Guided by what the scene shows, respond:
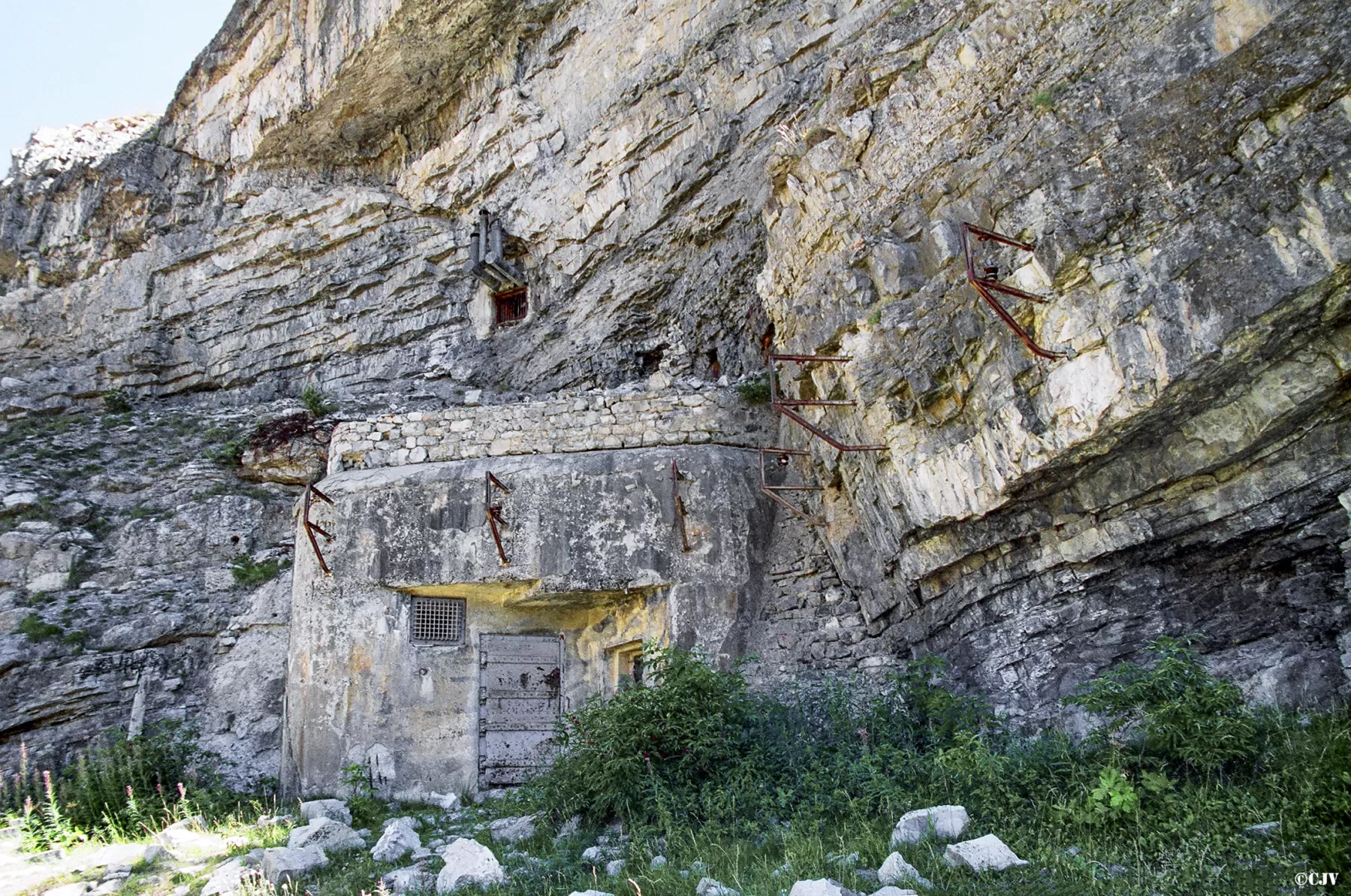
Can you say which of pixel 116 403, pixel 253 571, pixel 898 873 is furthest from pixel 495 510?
pixel 116 403

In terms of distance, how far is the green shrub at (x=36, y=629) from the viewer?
41.4 ft

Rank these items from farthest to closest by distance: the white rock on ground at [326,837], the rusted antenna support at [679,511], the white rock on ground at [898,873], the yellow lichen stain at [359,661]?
the rusted antenna support at [679,511] → the yellow lichen stain at [359,661] → the white rock on ground at [326,837] → the white rock on ground at [898,873]

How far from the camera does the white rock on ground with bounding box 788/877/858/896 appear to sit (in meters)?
5.22

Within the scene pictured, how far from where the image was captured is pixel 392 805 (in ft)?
33.7

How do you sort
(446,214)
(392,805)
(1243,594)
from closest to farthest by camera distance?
(1243,594) < (392,805) < (446,214)

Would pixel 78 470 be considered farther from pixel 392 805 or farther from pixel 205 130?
pixel 205 130

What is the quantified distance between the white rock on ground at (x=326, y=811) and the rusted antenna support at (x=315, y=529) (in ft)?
8.81

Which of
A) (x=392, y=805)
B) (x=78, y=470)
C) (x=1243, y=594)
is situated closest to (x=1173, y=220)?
(x=1243, y=594)

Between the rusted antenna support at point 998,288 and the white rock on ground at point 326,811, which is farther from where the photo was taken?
the white rock on ground at point 326,811

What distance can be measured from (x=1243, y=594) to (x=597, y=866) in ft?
17.3

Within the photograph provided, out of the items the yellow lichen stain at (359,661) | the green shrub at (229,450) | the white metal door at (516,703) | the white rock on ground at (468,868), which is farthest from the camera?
the green shrub at (229,450)

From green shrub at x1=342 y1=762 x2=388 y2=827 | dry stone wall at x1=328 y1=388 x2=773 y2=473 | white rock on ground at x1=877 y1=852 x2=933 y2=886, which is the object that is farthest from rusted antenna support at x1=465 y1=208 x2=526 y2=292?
white rock on ground at x1=877 y1=852 x2=933 y2=886

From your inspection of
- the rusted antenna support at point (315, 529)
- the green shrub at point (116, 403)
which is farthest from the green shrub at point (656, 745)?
the green shrub at point (116, 403)

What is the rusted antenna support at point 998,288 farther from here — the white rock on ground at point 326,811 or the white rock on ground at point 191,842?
the white rock on ground at point 191,842
